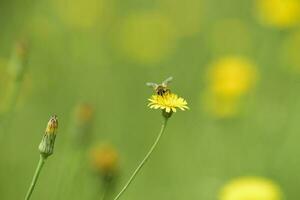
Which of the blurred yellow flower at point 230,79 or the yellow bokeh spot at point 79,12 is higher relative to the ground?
the yellow bokeh spot at point 79,12

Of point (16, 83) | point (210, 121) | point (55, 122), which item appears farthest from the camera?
point (210, 121)

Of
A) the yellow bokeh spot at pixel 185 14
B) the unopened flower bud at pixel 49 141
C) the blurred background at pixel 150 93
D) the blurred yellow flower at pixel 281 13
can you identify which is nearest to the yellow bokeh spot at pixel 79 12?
the blurred background at pixel 150 93

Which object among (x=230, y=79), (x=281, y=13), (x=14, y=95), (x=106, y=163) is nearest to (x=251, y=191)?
(x=106, y=163)

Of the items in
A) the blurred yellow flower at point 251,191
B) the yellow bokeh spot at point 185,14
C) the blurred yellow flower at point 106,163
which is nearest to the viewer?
the blurred yellow flower at point 106,163

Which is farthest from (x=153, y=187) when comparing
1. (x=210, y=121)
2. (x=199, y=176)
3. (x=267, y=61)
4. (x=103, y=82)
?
(x=267, y=61)

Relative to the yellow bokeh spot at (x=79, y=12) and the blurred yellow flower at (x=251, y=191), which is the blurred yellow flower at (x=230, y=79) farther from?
the yellow bokeh spot at (x=79, y=12)

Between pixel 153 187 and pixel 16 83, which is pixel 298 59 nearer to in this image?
pixel 153 187

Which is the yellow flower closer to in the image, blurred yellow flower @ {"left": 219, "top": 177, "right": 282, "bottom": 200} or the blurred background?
the blurred background

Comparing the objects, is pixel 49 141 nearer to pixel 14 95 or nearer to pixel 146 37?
pixel 14 95
